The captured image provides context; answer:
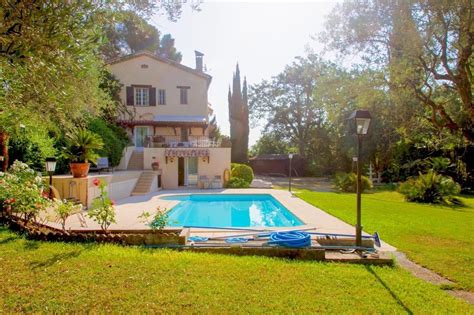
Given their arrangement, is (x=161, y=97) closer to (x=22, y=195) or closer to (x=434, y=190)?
(x=22, y=195)

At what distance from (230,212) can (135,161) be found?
12408 millimetres

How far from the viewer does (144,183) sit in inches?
864

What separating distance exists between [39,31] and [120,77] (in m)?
27.3

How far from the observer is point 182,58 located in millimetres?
47469

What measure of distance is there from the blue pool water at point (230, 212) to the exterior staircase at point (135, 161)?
678 centimetres

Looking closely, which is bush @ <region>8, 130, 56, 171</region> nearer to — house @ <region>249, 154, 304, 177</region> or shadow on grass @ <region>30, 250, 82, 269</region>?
shadow on grass @ <region>30, 250, 82, 269</region>

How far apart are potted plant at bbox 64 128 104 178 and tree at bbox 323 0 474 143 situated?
12193mm

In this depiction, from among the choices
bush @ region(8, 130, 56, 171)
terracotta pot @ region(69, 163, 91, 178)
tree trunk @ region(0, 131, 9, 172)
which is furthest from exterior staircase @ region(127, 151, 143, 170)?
tree trunk @ region(0, 131, 9, 172)

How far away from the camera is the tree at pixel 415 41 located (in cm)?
802

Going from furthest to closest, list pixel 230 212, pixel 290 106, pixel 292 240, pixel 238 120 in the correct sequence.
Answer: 1. pixel 290 106
2. pixel 238 120
3. pixel 230 212
4. pixel 292 240

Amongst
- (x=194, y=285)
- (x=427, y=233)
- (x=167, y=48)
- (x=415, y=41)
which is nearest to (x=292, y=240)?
(x=194, y=285)

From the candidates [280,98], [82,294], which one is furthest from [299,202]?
[280,98]

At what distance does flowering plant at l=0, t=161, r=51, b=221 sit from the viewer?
8.27 metres

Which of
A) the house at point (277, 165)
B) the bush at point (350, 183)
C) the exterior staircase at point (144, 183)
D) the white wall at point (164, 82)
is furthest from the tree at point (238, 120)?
the exterior staircase at point (144, 183)
